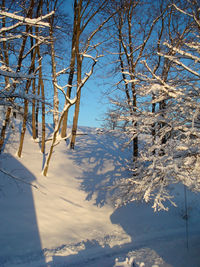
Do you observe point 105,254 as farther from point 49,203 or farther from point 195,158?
point 195,158

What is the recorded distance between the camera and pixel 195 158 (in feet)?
15.3

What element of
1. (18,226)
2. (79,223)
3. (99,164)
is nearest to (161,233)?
(79,223)

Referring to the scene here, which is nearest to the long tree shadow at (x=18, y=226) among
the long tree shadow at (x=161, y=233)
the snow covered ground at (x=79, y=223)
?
→ the snow covered ground at (x=79, y=223)

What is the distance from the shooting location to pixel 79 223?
610cm

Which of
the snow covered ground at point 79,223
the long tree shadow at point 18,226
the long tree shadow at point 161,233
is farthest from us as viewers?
the long tree shadow at point 161,233

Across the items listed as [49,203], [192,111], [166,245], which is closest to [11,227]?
[49,203]

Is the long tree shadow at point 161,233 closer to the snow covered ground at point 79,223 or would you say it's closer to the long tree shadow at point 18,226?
the snow covered ground at point 79,223

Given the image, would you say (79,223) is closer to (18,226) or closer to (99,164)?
(18,226)

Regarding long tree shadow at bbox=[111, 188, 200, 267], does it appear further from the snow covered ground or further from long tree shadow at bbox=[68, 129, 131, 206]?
long tree shadow at bbox=[68, 129, 131, 206]

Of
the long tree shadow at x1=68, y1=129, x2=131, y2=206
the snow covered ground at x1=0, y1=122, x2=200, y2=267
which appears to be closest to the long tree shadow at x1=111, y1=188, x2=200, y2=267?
the snow covered ground at x1=0, y1=122, x2=200, y2=267

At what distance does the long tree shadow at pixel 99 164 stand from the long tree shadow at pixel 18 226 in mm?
2570

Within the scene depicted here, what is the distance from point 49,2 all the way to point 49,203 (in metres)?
10.3

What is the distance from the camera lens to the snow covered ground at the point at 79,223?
4.60m

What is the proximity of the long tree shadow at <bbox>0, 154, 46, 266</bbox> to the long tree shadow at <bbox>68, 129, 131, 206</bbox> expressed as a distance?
257 centimetres
